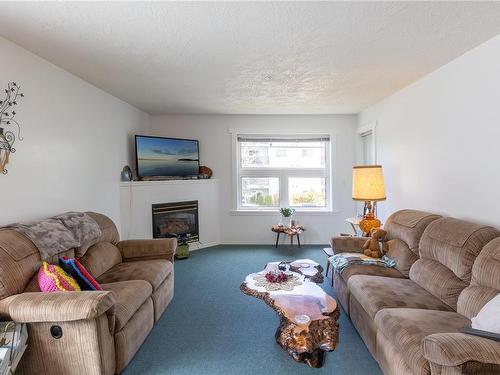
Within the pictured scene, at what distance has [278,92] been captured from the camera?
3.75m

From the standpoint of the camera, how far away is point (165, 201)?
4.69 m

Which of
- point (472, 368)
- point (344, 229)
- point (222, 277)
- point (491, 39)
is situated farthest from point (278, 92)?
point (472, 368)

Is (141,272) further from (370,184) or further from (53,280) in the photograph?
(370,184)

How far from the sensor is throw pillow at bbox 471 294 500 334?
149 cm

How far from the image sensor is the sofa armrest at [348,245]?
335 cm

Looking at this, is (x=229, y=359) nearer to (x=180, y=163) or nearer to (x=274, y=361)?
(x=274, y=361)

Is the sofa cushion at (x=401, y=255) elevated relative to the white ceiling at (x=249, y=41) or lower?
lower

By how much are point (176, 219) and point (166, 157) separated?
3.32 ft

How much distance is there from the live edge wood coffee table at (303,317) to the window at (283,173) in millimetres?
2930

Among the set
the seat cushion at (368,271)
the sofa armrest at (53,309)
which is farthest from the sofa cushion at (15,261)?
the seat cushion at (368,271)

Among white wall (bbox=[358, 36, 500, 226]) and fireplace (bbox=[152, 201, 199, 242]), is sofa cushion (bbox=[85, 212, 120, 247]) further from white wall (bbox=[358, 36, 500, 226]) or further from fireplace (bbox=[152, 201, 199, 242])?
white wall (bbox=[358, 36, 500, 226])

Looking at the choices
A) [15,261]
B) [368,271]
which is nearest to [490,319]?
[368,271]

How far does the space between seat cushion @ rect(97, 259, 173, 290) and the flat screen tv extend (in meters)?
1.88

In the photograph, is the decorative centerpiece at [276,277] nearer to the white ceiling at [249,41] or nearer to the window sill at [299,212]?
the white ceiling at [249,41]
